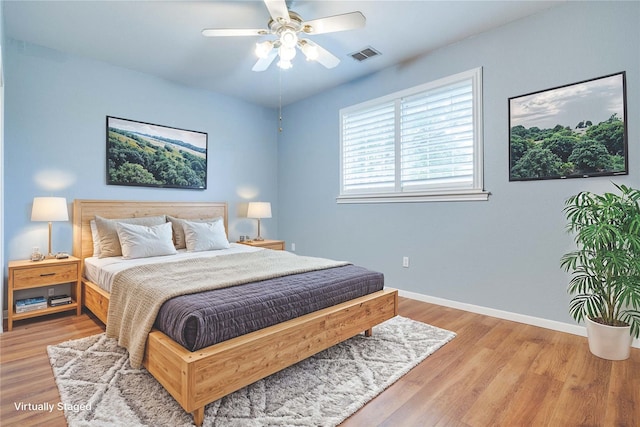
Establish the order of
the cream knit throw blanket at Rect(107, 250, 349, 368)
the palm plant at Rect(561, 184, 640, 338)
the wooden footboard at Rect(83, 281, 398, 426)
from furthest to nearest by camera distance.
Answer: the palm plant at Rect(561, 184, 640, 338) → the cream knit throw blanket at Rect(107, 250, 349, 368) → the wooden footboard at Rect(83, 281, 398, 426)

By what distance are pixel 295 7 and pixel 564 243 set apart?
3.00 metres

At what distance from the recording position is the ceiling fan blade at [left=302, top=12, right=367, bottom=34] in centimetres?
214

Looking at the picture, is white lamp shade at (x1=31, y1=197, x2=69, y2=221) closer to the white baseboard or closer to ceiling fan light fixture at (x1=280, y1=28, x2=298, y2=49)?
ceiling fan light fixture at (x1=280, y1=28, x2=298, y2=49)

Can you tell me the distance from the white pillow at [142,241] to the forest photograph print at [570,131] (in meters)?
3.46

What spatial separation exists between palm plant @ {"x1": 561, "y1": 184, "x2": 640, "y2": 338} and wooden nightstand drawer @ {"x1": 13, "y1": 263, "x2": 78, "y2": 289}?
14.1 feet

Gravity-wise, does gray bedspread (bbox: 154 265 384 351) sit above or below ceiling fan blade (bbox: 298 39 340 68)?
below

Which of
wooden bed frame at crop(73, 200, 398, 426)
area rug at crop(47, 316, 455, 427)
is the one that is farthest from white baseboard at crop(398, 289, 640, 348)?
wooden bed frame at crop(73, 200, 398, 426)

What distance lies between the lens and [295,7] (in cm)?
258

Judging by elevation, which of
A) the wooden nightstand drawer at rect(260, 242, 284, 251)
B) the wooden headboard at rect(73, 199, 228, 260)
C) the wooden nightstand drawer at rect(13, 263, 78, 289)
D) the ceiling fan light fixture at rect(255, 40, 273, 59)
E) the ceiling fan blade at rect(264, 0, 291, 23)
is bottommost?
the wooden nightstand drawer at rect(13, 263, 78, 289)

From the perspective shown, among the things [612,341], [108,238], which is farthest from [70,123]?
[612,341]

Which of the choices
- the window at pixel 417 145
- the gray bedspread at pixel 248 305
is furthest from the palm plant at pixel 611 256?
the gray bedspread at pixel 248 305

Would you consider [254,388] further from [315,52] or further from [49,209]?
[49,209]

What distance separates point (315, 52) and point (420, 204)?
1959 millimetres

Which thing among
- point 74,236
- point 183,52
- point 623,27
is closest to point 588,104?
point 623,27
